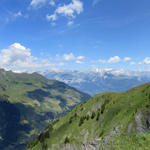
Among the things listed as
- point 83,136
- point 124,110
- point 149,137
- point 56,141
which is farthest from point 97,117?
point 149,137

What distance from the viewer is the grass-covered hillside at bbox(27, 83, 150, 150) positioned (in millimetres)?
19219

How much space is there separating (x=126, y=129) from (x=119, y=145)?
2158 inches

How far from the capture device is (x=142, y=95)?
83.2 m

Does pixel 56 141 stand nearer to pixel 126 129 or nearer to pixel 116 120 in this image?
pixel 116 120

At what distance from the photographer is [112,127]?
3004 inches

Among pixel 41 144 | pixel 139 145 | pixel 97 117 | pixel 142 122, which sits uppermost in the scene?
pixel 139 145

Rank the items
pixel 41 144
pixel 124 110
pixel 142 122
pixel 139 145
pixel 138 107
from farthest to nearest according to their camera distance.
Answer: pixel 41 144, pixel 124 110, pixel 138 107, pixel 142 122, pixel 139 145

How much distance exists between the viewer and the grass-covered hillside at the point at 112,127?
19.2 metres

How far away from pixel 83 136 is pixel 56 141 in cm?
3375

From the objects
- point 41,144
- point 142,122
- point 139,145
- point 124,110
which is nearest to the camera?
point 139,145

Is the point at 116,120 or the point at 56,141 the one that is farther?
the point at 56,141

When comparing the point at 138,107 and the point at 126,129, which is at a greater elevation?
the point at 138,107

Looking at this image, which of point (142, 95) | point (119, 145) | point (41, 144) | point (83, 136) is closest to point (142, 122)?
point (142, 95)

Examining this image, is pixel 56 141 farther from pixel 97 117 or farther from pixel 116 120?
pixel 116 120
